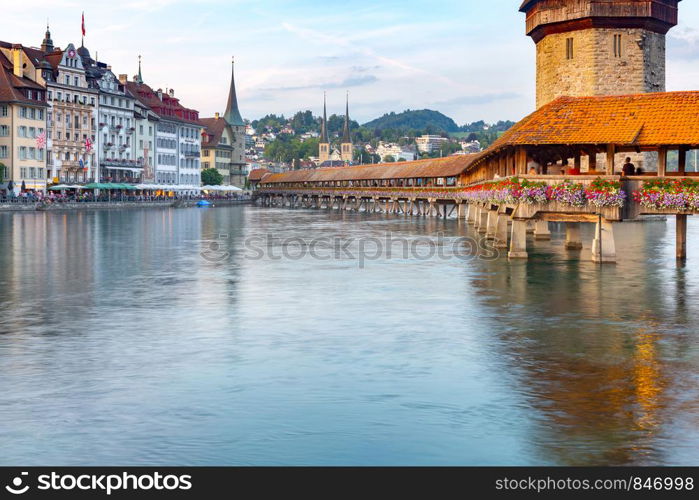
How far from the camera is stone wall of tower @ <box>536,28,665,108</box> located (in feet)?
217

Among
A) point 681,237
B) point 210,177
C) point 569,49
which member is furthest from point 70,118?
point 681,237

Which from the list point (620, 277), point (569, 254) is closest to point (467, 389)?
point (620, 277)

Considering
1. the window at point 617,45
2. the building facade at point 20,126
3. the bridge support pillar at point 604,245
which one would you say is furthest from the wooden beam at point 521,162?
the building facade at point 20,126

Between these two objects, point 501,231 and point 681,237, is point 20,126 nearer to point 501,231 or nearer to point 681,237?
point 501,231

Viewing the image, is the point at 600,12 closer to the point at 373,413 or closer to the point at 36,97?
the point at 373,413

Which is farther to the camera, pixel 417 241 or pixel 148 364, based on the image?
pixel 417 241

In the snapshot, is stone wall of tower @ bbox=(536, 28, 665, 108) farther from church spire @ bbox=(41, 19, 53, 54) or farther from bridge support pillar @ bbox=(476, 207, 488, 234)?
church spire @ bbox=(41, 19, 53, 54)

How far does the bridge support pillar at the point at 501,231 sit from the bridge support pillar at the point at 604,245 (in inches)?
328

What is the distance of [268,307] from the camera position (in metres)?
25.0

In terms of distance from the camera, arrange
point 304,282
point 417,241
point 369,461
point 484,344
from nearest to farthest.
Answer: point 369,461
point 484,344
point 304,282
point 417,241

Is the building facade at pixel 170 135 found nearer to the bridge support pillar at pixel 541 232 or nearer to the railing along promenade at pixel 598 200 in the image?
the bridge support pillar at pixel 541 232

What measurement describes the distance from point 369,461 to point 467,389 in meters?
4.15

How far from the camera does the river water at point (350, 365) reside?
1171 centimetres

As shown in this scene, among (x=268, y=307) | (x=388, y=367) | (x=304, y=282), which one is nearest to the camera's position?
(x=388, y=367)
